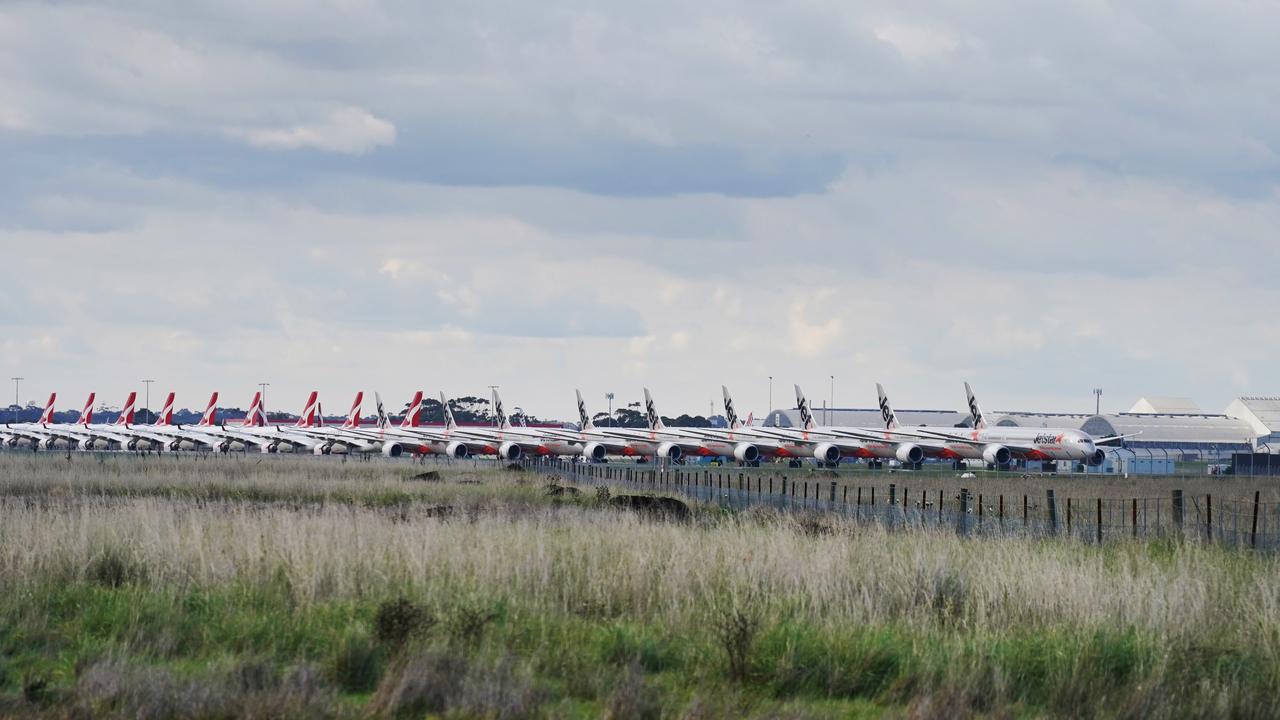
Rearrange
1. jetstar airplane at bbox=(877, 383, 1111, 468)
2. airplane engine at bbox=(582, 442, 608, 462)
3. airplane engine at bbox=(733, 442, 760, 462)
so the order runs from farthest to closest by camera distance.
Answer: airplane engine at bbox=(582, 442, 608, 462)
airplane engine at bbox=(733, 442, 760, 462)
jetstar airplane at bbox=(877, 383, 1111, 468)

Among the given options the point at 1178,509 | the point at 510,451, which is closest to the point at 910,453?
the point at 510,451

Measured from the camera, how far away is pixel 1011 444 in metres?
90.1

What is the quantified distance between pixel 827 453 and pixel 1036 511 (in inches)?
2058

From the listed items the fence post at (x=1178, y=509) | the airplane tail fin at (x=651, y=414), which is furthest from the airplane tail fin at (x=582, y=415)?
the fence post at (x=1178, y=509)

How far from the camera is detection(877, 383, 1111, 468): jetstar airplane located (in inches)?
3391

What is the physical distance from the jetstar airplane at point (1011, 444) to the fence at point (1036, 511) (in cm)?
1744

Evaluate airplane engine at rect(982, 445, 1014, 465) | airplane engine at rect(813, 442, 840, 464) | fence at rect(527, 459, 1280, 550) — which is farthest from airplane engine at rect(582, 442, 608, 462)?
airplane engine at rect(982, 445, 1014, 465)

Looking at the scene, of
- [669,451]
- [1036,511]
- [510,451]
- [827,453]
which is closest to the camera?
[1036,511]

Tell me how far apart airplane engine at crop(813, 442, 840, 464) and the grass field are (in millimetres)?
72714

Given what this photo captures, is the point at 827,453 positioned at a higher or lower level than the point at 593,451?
higher

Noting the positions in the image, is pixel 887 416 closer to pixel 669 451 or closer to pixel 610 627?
pixel 669 451

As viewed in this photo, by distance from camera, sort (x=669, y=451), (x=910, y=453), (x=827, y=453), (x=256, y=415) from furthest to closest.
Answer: (x=256, y=415), (x=669, y=451), (x=827, y=453), (x=910, y=453)

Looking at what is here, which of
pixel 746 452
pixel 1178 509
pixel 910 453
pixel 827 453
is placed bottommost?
pixel 746 452

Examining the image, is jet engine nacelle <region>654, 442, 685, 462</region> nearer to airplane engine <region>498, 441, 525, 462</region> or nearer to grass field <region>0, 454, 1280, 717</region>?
airplane engine <region>498, 441, 525, 462</region>
